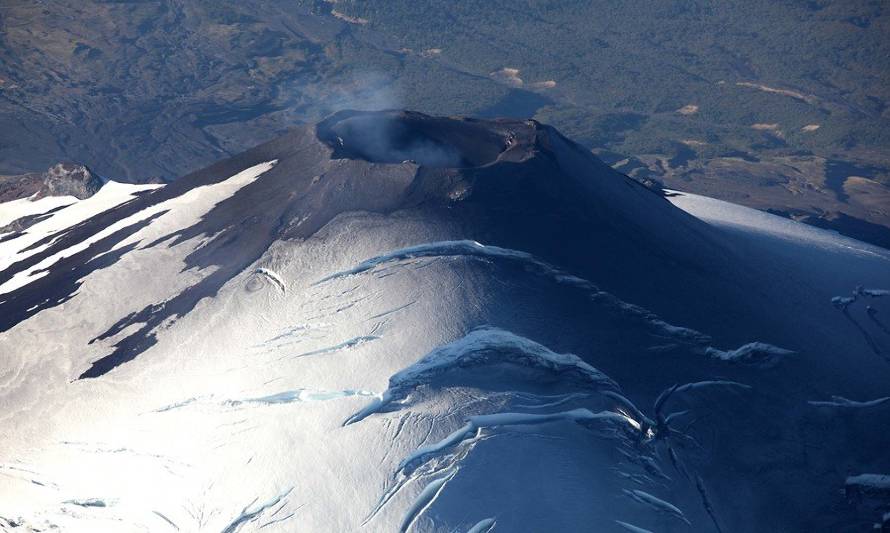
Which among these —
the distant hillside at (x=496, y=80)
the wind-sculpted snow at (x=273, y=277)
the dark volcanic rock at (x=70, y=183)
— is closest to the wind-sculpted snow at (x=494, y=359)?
the wind-sculpted snow at (x=273, y=277)

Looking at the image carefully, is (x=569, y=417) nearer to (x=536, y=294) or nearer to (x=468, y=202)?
(x=536, y=294)

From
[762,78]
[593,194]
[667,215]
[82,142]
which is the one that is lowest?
[762,78]

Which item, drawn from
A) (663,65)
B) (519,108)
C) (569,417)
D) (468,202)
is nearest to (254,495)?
(569,417)

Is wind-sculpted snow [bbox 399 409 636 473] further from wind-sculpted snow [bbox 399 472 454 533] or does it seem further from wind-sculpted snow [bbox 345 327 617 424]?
wind-sculpted snow [bbox 345 327 617 424]

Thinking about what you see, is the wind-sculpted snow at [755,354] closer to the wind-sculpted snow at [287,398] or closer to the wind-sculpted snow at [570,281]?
the wind-sculpted snow at [570,281]

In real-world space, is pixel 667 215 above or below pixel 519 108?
above

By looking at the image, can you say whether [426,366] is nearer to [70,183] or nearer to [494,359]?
[494,359]

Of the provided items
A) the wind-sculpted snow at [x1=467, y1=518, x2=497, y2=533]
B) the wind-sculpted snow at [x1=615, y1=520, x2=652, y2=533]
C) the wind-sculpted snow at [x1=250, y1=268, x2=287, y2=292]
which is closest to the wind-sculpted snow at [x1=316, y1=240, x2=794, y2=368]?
the wind-sculpted snow at [x1=250, y1=268, x2=287, y2=292]
